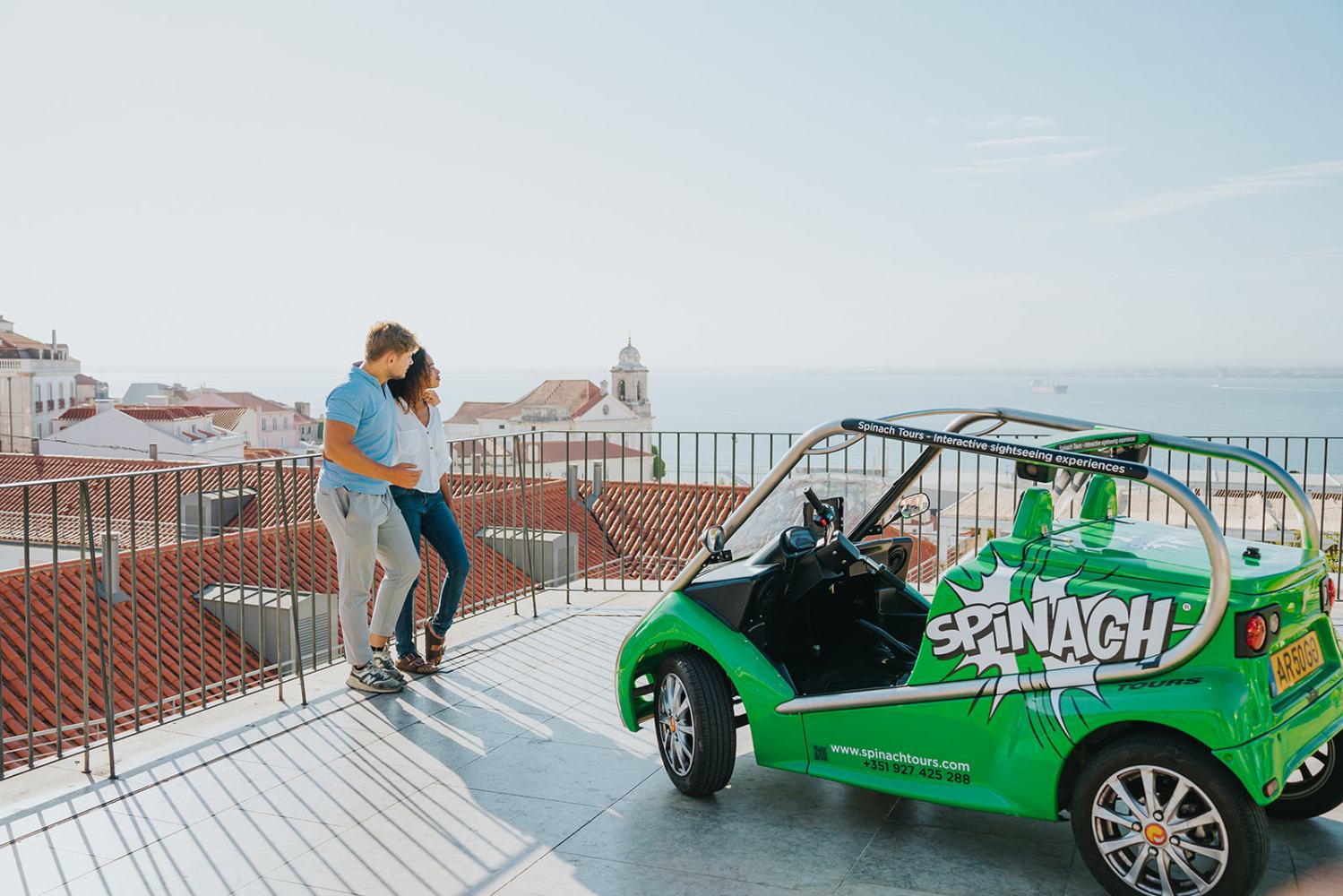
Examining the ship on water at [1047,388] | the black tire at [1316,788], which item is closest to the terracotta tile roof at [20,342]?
the black tire at [1316,788]

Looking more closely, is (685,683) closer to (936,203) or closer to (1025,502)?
(1025,502)

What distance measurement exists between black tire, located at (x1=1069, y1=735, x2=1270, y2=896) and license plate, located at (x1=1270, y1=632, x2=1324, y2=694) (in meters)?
0.35

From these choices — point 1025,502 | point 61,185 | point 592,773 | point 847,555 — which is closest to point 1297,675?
point 1025,502

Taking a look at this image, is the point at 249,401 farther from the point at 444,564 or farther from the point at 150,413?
the point at 444,564

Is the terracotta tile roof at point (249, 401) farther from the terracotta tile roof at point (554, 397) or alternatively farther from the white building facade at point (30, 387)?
the terracotta tile roof at point (554, 397)

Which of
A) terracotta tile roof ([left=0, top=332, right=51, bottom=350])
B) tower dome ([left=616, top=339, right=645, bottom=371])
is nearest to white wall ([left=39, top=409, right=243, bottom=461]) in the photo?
terracotta tile roof ([left=0, top=332, right=51, bottom=350])

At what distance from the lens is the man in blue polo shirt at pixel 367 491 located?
206 inches

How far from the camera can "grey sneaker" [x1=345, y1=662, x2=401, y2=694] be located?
18.9ft

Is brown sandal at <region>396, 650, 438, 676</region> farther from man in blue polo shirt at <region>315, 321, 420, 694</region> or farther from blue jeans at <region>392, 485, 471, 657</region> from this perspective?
man in blue polo shirt at <region>315, 321, 420, 694</region>

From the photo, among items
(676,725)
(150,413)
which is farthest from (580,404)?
(676,725)

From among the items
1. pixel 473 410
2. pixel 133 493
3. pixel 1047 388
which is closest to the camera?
pixel 133 493

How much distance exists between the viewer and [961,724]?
11.5 feet

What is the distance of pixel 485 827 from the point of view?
160 inches

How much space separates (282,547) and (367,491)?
660 centimetres
